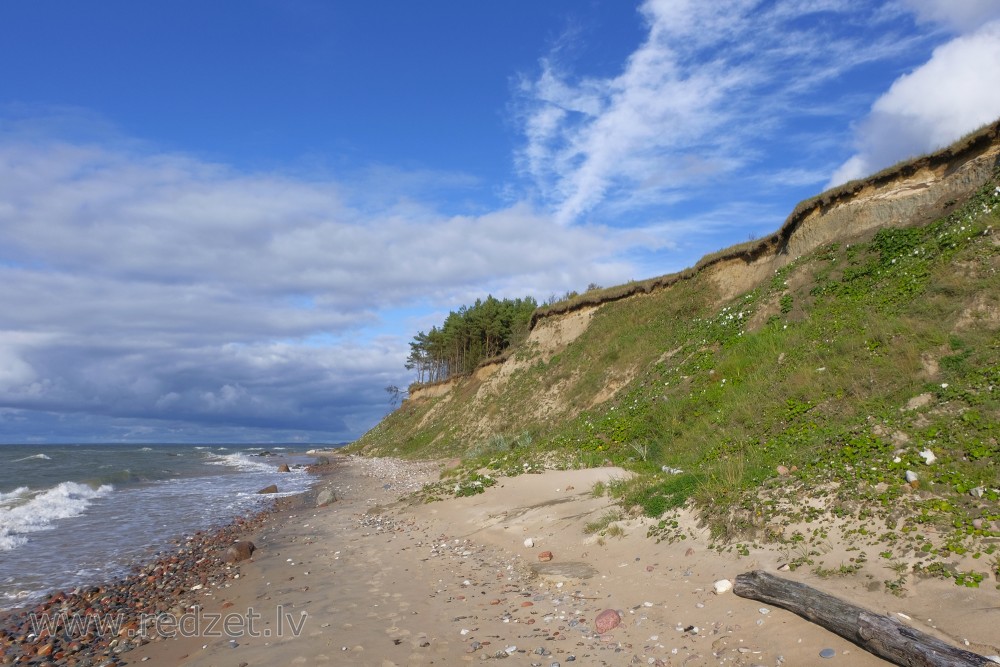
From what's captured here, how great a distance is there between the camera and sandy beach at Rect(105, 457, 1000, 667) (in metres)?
5.61

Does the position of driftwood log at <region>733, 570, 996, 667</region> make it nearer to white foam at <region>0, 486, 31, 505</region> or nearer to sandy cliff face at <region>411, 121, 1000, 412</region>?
sandy cliff face at <region>411, 121, 1000, 412</region>

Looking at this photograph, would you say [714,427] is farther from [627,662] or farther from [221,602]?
[221,602]

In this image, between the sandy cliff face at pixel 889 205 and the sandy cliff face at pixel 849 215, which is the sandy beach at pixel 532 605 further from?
the sandy cliff face at pixel 849 215

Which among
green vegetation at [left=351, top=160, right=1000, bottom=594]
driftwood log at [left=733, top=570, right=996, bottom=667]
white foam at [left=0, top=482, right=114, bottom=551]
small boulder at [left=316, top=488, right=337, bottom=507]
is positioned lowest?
small boulder at [left=316, top=488, right=337, bottom=507]

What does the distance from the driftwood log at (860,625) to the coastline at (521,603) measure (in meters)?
0.12

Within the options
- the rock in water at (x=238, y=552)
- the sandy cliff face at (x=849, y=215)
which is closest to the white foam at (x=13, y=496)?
the rock in water at (x=238, y=552)

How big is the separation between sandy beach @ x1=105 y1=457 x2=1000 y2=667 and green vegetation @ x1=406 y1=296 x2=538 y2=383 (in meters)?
37.3

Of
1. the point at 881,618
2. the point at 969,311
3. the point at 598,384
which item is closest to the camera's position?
the point at 881,618

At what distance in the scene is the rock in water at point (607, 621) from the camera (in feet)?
21.8

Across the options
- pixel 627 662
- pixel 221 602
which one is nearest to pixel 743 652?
pixel 627 662

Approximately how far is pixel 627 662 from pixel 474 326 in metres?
53.2

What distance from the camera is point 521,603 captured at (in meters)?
7.83

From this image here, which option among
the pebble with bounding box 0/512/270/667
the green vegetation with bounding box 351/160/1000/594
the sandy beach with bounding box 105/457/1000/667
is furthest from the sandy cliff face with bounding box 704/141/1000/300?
the pebble with bounding box 0/512/270/667

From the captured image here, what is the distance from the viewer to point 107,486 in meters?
29.8
